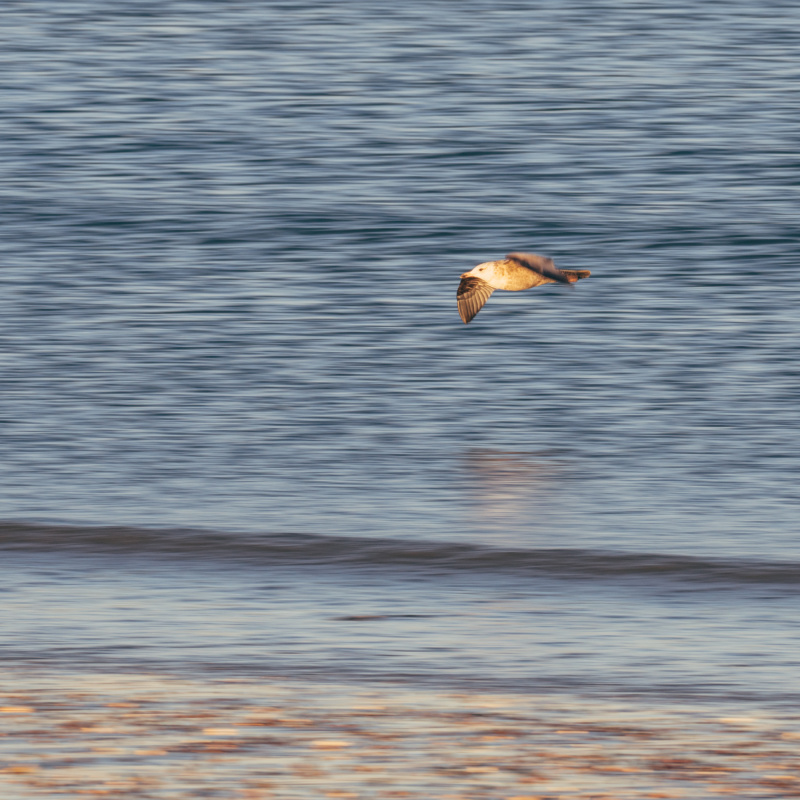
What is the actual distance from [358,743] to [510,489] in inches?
195

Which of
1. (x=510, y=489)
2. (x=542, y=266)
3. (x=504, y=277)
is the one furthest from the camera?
(x=504, y=277)

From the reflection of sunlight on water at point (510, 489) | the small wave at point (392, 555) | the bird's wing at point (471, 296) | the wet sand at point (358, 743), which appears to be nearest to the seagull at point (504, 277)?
the bird's wing at point (471, 296)

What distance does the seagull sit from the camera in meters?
11.2

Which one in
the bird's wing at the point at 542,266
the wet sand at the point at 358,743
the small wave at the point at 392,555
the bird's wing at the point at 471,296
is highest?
the bird's wing at the point at 542,266

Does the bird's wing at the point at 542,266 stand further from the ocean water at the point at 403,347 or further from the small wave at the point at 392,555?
the small wave at the point at 392,555

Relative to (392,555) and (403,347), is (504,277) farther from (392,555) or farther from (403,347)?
(403,347)

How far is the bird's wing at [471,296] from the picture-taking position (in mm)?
11680

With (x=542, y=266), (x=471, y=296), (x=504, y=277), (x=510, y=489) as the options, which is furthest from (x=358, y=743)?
(x=471, y=296)

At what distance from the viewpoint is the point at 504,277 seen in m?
11.5

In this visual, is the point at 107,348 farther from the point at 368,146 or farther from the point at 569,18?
the point at 569,18

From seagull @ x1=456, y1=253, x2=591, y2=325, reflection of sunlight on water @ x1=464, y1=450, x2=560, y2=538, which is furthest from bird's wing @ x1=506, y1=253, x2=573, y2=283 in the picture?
reflection of sunlight on water @ x1=464, y1=450, x2=560, y2=538

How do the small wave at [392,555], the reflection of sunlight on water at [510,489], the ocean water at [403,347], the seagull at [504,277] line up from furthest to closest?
1. the seagull at [504,277]
2. the reflection of sunlight on water at [510,489]
3. the small wave at [392,555]
4. the ocean water at [403,347]

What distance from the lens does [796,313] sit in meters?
15.9

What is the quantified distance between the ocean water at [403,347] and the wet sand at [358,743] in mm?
330
